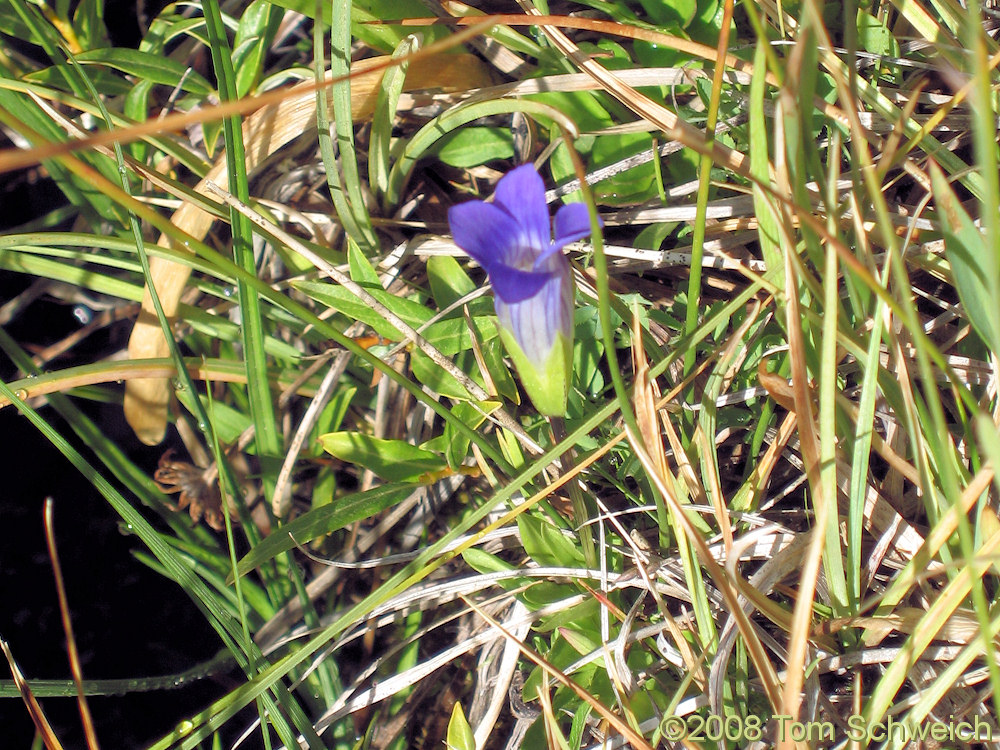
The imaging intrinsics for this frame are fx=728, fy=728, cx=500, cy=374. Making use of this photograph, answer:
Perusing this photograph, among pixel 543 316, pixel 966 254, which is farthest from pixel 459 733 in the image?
pixel 966 254

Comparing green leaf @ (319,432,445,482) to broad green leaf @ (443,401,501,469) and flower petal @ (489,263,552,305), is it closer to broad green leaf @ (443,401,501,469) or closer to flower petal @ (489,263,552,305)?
broad green leaf @ (443,401,501,469)

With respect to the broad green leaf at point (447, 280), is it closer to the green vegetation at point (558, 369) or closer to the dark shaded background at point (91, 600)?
the green vegetation at point (558, 369)

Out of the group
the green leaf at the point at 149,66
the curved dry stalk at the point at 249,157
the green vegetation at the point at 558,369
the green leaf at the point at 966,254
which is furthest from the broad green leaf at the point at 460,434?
the green leaf at the point at 149,66

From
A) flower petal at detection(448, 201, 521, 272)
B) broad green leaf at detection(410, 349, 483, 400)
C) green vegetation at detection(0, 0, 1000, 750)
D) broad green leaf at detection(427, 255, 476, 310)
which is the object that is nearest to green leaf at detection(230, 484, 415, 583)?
green vegetation at detection(0, 0, 1000, 750)

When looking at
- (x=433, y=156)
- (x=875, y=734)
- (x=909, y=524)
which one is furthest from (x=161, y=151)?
(x=875, y=734)

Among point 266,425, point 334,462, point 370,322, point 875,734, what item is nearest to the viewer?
point 875,734

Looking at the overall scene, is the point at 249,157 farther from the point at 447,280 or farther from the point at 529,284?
the point at 529,284

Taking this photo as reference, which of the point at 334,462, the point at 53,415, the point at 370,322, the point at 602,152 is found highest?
the point at 602,152

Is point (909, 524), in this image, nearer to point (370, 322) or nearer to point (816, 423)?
point (816, 423)
